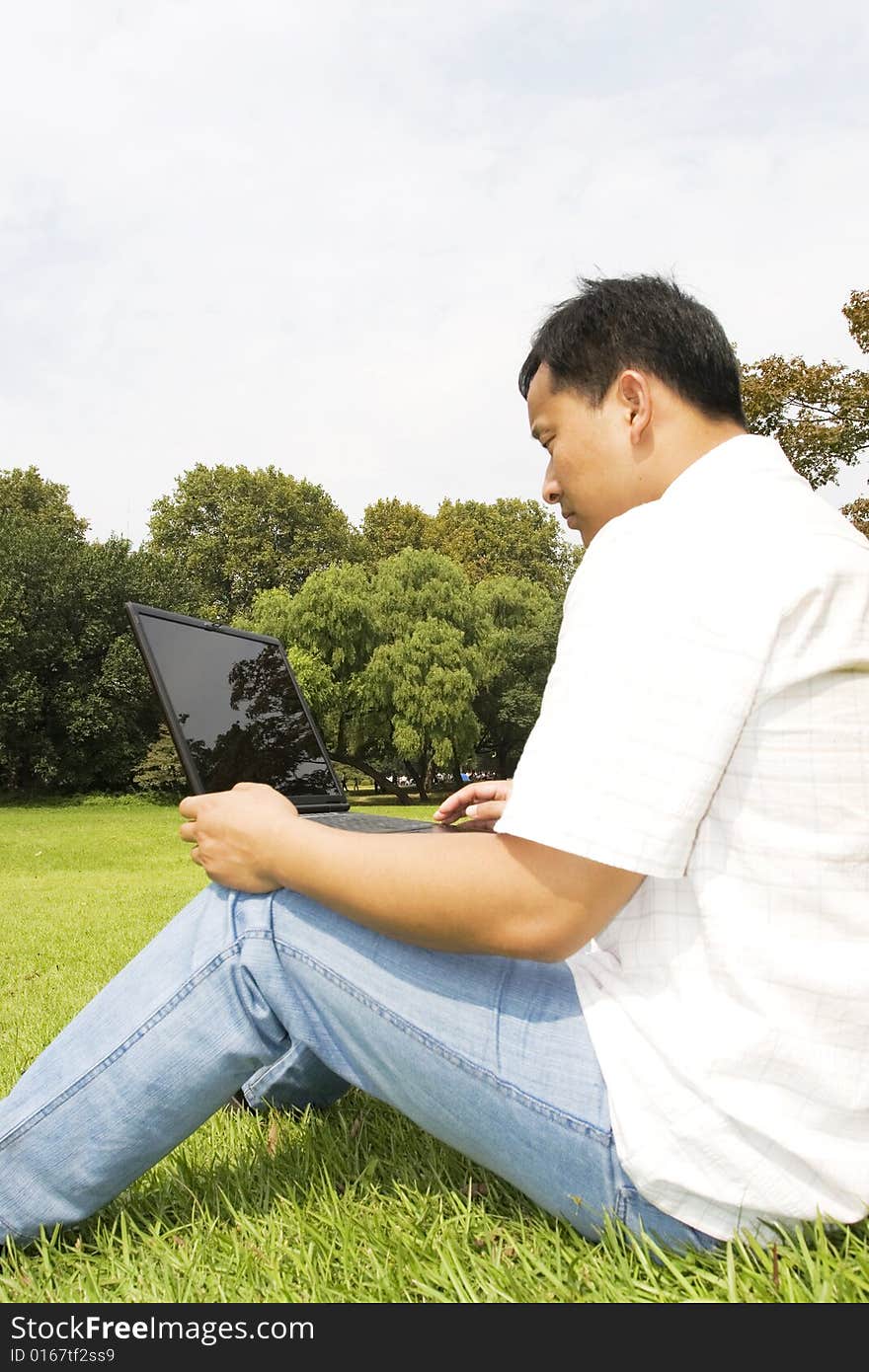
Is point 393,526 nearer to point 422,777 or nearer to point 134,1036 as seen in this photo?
point 422,777

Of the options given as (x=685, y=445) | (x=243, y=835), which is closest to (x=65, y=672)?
(x=243, y=835)

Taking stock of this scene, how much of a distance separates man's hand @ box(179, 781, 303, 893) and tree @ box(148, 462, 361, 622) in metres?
44.9

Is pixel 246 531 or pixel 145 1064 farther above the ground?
pixel 246 531

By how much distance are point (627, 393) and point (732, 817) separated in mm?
907

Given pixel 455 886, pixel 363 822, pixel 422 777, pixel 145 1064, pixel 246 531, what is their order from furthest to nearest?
pixel 246 531
pixel 422 777
pixel 363 822
pixel 145 1064
pixel 455 886

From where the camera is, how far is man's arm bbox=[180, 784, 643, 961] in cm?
158

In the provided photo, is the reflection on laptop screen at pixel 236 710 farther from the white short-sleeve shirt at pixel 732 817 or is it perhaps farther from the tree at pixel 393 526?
the tree at pixel 393 526

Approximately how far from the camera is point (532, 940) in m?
1.61

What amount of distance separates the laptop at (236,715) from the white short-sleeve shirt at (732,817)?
99 cm

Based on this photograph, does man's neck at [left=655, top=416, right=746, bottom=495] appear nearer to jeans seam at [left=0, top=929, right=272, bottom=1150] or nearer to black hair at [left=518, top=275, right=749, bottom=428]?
black hair at [left=518, top=275, right=749, bottom=428]

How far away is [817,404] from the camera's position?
18.0 meters

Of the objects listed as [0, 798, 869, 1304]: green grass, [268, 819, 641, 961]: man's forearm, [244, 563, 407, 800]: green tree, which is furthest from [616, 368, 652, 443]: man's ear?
[244, 563, 407, 800]: green tree

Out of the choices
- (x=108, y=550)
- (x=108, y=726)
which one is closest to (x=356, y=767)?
(x=108, y=726)

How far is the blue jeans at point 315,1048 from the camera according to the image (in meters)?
1.72
